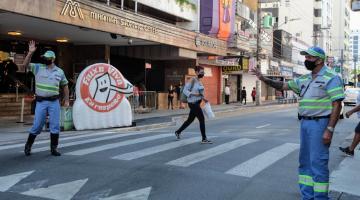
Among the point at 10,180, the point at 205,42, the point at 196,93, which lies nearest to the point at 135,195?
the point at 10,180

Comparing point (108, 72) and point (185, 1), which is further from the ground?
point (185, 1)

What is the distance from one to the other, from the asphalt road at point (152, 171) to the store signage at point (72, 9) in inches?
322

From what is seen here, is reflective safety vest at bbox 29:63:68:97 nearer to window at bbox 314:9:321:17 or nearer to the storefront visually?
the storefront

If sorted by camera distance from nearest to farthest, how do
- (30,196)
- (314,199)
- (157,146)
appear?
1. (314,199)
2. (30,196)
3. (157,146)

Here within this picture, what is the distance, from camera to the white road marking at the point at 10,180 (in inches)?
257

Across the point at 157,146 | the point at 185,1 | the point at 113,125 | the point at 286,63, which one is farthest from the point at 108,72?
the point at 286,63

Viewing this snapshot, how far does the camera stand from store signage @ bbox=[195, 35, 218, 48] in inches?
1205

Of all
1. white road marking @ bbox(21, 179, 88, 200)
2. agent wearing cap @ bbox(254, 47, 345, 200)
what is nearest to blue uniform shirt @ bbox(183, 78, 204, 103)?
white road marking @ bbox(21, 179, 88, 200)

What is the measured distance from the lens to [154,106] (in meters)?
28.4

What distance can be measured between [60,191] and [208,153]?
12.7 ft

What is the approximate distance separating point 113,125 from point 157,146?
567 centimetres

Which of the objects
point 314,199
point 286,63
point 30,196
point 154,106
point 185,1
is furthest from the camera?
point 286,63

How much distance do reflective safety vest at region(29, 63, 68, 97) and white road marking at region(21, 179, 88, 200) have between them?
2.48 metres

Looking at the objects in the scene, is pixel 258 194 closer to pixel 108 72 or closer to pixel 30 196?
pixel 30 196
